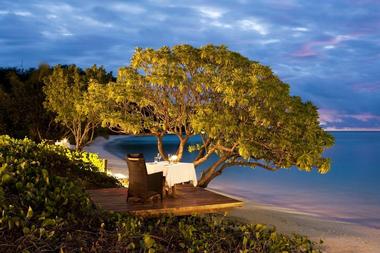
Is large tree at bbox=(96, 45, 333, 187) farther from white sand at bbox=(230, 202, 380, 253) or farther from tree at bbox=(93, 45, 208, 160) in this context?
white sand at bbox=(230, 202, 380, 253)

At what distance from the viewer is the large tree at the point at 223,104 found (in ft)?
36.9

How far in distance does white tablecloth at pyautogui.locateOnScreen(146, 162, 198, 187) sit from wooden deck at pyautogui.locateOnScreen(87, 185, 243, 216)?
0.32 m

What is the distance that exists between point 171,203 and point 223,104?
398 cm

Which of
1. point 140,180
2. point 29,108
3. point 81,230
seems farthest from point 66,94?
point 81,230

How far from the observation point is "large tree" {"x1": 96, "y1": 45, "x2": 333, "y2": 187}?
1123cm

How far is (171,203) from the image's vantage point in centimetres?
877

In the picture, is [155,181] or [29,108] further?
[29,108]

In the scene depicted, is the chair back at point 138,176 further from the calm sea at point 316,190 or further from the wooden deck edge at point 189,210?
the calm sea at point 316,190

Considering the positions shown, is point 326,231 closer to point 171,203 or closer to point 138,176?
point 171,203

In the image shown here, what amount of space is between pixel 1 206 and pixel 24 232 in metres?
0.40

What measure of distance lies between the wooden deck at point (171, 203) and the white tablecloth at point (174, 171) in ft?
1.04

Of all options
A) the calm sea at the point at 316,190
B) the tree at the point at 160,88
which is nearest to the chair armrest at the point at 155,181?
the tree at the point at 160,88

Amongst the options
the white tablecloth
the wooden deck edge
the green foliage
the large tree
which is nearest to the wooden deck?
the wooden deck edge

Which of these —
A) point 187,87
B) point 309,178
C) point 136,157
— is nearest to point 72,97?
point 187,87
